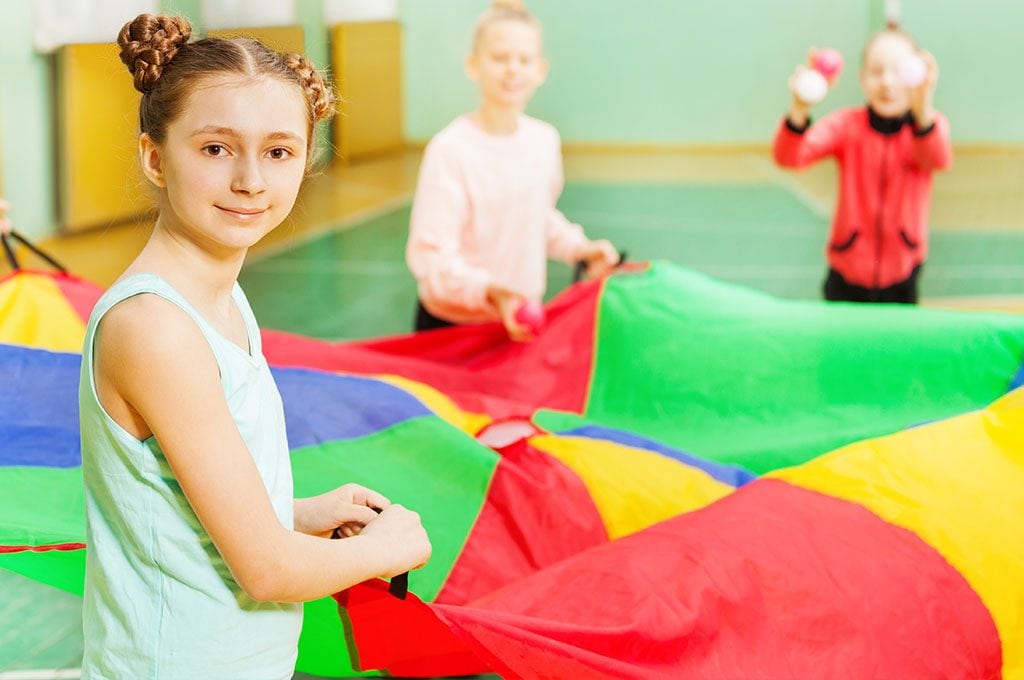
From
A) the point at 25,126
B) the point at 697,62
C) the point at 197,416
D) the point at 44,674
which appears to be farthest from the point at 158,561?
the point at 697,62

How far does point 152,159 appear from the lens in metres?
0.96

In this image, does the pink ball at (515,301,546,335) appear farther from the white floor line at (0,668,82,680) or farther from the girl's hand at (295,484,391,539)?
the girl's hand at (295,484,391,539)

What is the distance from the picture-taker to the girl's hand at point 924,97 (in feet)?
9.07

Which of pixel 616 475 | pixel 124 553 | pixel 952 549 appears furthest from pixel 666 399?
pixel 124 553

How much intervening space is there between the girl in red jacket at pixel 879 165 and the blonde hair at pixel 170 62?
207 cm

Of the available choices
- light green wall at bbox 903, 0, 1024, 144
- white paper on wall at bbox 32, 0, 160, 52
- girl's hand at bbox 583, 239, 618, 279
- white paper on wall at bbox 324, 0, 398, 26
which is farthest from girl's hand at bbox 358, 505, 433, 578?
light green wall at bbox 903, 0, 1024, 144

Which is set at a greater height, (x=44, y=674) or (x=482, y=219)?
(x=482, y=219)

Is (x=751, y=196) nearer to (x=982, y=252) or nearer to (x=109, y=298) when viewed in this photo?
(x=982, y=252)

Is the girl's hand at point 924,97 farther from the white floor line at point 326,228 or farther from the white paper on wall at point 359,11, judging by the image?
the white floor line at point 326,228

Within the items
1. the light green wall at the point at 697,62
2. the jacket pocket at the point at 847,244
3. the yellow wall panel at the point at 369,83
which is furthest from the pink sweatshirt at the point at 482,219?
the light green wall at the point at 697,62

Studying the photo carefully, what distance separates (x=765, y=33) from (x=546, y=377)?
3000 mm

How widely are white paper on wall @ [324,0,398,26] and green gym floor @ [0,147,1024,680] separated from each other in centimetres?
52

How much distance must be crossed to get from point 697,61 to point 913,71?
228cm

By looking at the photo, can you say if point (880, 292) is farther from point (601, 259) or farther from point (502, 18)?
point (502, 18)
